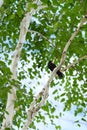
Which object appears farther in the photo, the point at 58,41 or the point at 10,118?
the point at 58,41

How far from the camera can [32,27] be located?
869 centimetres

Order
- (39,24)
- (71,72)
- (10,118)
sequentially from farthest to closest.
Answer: (39,24)
(71,72)
(10,118)

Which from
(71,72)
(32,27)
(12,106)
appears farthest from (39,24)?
(12,106)

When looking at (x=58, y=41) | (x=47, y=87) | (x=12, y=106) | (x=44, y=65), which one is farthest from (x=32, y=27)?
(x=47, y=87)

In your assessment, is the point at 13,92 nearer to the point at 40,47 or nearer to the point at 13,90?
the point at 13,90

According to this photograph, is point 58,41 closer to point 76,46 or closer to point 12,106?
point 76,46

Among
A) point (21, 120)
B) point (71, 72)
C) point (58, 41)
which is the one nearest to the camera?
point (58, 41)

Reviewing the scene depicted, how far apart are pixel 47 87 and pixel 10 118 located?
43.1 inches

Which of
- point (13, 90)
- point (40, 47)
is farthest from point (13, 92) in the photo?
point (40, 47)

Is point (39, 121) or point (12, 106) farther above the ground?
point (39, 121)

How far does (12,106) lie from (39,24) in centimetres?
275

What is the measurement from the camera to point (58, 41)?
7.02m

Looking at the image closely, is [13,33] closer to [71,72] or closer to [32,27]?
[32,27]

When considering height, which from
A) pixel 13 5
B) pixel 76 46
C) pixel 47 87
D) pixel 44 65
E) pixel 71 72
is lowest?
pixel 47 87
